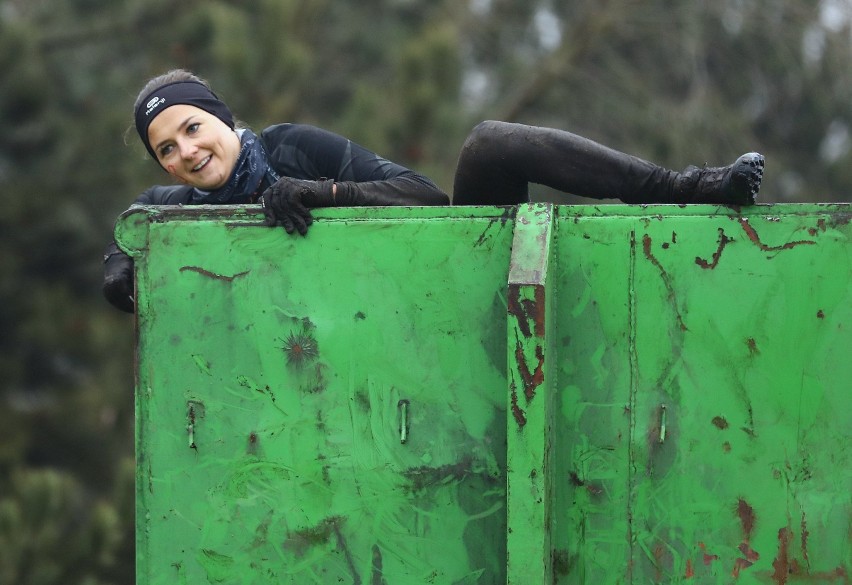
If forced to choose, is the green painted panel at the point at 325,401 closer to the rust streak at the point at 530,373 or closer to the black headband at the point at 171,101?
the rust streak at the point at 530,373

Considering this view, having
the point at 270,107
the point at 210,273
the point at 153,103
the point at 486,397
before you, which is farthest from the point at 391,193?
the point at 270,107

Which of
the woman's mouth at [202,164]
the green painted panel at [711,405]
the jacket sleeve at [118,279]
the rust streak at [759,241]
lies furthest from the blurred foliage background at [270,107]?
the rust streak at [759,241]

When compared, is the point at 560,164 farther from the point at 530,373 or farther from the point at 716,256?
the point at 530,373

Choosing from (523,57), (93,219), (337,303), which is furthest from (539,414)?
(523,57)

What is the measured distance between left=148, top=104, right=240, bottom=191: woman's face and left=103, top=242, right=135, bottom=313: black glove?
0.26 m

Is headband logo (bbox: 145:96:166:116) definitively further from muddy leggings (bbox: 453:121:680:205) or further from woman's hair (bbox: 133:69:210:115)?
muddy leggings (bbox: 453:121:680:205)

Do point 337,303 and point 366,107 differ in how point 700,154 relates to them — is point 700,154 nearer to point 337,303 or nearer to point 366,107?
point 366,107

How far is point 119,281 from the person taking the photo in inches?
109

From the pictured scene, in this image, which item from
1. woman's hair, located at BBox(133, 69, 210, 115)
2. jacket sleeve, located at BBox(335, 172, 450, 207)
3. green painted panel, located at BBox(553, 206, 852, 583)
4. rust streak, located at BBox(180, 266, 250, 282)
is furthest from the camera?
woman's hair, located at BBox(133, 69, 210, 115)

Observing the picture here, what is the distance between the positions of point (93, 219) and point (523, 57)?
4.52 m

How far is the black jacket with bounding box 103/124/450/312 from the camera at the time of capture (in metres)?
2.70

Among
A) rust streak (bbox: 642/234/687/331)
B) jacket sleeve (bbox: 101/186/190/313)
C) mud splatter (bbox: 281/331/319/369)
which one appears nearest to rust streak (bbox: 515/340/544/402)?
rust streak (bbox: 642/234/687/331)

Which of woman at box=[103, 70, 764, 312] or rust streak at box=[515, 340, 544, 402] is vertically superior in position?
woman at box=[103, 70, 764, 312]

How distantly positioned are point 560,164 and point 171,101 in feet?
3.21
